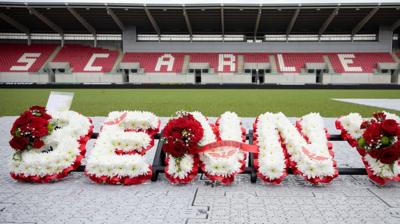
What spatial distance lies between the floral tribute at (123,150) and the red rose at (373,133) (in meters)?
2.81

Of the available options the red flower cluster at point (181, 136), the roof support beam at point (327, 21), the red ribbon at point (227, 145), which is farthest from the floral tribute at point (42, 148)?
the roof support beam at point (327, 21)

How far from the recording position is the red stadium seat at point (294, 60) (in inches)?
1636

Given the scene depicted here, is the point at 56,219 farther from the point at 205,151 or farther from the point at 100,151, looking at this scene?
the point at 205,151

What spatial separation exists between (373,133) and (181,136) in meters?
2.40

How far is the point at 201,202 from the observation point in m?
3.62

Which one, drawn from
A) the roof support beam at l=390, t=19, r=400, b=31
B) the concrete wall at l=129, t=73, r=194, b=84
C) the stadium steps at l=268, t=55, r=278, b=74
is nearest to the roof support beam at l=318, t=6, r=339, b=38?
the stadium steps at l=268, t=55, r=278, b=74

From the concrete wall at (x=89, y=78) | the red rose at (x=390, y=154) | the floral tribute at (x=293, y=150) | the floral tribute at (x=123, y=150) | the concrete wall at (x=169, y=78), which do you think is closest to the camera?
the red rose at (x=390, y=154)

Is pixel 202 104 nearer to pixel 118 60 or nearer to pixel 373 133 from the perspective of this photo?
pixel 373 133

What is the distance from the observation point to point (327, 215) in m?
3.26

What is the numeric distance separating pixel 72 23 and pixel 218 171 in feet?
142

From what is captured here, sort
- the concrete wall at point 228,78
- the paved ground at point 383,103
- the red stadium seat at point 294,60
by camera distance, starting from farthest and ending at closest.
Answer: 1. the red stadium seat at point 294,60
2. the concrete wall at point 228,78
3. the paved ground at point 383,103

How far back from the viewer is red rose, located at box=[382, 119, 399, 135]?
401 cm

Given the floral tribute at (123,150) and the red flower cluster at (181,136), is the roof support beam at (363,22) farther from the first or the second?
the red flower cluster at (181,136)

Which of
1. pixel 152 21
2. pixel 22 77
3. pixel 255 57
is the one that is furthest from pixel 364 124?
pixel 22 77
